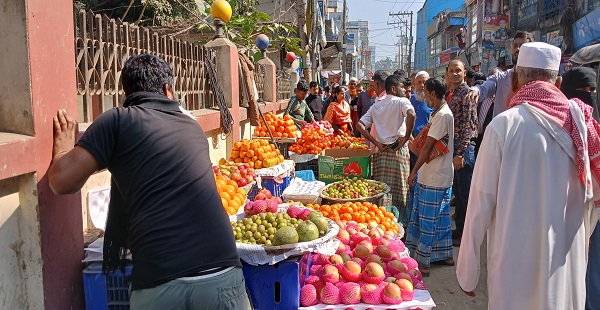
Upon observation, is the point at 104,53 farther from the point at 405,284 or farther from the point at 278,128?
the point at 278,128

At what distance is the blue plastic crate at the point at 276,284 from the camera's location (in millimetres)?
2979

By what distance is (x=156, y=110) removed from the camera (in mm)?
2076

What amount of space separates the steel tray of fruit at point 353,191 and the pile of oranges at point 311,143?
2.04 meters

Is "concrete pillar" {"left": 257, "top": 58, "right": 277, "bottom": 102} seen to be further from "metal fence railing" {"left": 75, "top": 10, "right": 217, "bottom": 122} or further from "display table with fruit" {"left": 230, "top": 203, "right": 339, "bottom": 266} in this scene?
"display table with fruit" {"left": 230, "top": 203, "right": 339, "bottom": 266}

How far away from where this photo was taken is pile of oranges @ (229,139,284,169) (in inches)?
233

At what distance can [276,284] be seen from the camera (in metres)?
3.00

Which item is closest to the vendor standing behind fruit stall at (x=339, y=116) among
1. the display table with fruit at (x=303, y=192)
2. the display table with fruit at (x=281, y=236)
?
the display table with fruit at (x=303, y=192)

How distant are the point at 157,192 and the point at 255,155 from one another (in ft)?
13.0

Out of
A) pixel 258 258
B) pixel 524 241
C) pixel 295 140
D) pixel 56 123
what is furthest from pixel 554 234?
pixel 295 140

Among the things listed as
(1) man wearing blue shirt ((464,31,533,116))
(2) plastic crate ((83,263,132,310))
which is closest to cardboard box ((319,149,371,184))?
(1) man wearing blue shirt ((464,31,533,116))

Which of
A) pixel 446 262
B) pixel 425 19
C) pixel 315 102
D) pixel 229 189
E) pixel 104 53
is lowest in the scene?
pixel 446 262

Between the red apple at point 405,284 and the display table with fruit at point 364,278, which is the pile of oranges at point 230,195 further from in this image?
the red apple at point 405,284

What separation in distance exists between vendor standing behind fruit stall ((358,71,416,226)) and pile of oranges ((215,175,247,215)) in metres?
2.42

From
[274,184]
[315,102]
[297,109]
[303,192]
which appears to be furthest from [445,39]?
[303,192]
